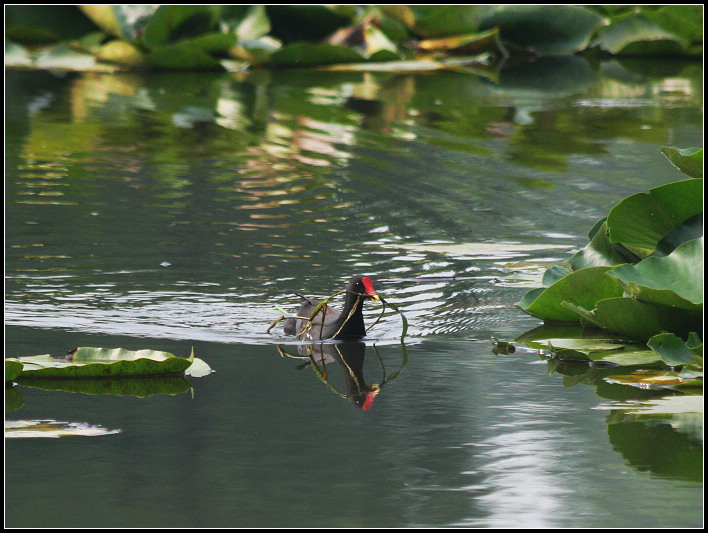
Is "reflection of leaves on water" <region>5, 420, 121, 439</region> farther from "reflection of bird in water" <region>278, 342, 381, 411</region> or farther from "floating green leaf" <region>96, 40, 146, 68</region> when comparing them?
"floating green leaf" <region>96, 40, 146, 68</region>

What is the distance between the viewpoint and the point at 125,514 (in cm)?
252

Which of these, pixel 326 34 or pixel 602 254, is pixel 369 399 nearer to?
pixel 602 254

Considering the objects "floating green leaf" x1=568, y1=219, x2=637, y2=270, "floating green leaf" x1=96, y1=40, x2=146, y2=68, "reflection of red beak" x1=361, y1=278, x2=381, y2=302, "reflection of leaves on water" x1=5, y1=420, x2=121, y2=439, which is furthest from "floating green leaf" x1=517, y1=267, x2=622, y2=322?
"floating green leaf" x1=96, y1=40, x2=146, y2=68

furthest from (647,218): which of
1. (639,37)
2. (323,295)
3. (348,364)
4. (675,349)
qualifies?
(639,37)

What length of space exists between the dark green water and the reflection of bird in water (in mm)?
27

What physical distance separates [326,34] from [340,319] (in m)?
9.08

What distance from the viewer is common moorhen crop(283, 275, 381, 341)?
4027 mm

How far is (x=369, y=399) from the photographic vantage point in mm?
3414

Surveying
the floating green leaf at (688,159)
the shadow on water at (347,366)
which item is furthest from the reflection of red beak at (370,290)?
the floating green leaf at (688,159)

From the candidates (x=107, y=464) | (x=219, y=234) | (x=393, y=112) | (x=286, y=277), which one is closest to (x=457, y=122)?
(x=393, y=112)

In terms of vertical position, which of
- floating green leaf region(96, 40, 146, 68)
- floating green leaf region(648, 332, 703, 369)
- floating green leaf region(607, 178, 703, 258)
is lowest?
floating green leaf region(96, 40, 146, 68)

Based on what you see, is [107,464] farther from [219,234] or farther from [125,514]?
[219,234]

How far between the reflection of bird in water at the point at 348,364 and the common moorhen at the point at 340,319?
47 mm

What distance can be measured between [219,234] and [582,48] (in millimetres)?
8126
